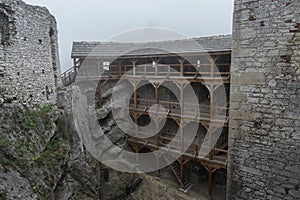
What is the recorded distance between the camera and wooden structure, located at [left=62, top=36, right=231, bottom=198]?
12.0 metres

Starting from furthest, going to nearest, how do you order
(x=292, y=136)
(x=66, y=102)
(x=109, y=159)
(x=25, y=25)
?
(x=109, y=159), (x=66, y=102), (x=25, y=25), (x=292, y=136)

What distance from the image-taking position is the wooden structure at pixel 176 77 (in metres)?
12.0

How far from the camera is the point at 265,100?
22.0 ft

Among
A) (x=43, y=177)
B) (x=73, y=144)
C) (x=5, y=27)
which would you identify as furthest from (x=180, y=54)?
(x=43, y=177)

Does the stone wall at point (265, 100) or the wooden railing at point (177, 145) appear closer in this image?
the stone wall at point (265, 100)

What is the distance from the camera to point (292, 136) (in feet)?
20.8

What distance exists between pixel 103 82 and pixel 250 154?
10.9 meters

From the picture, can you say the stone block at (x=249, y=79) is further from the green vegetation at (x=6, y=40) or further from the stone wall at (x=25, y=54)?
the green vegetation at (x=6, y=40)

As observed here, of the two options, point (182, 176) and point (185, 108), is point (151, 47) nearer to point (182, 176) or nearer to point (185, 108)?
point (185, 108)

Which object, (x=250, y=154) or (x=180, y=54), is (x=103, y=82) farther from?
(x=250, y=154)

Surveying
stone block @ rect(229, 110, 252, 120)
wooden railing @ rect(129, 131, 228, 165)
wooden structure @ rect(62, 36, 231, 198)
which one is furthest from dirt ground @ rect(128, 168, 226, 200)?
stone block @ rect(229, 110, 252, 120)

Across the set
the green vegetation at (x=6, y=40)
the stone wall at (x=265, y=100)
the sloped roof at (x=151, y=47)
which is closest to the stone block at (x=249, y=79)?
the stone wall at (x=265, y=100)

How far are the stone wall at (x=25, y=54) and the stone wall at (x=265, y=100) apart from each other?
781cm

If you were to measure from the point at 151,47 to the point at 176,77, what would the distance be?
11.0 ft
